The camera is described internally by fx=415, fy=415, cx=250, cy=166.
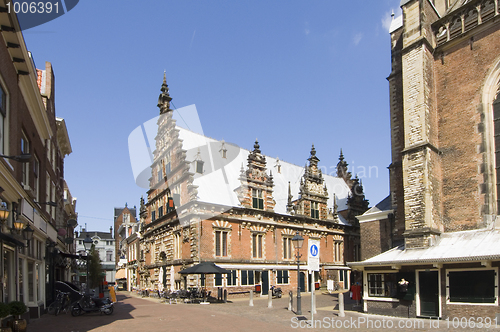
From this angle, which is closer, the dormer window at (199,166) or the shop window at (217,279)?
the shop window at (217,279)

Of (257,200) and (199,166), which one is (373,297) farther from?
(199,166)

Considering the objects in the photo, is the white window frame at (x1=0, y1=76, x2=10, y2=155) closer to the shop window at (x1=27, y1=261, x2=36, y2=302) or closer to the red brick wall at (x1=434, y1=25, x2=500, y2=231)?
the shop window at (x1=27, y1=261, x2=36, y2=302)

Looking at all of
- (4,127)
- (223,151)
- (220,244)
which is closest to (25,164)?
(4,127)

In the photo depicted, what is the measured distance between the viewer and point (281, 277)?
1489 inches

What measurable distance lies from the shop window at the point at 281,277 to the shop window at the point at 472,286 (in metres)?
22.1

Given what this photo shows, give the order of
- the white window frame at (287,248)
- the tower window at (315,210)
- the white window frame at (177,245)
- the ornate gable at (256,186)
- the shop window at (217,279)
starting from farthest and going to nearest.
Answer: the tower window at (315,210) < the white window frame at (287,248) < the ornate gable at (256,186) < the white window frame at (177,245) < the shop window at (217,279)

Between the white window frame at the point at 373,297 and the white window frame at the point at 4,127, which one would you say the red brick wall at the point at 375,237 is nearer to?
the white window frame at the point at 373,297

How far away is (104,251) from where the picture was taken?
99.2m

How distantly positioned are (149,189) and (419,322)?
33.2m

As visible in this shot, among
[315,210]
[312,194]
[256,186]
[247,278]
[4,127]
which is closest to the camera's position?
[4,127]

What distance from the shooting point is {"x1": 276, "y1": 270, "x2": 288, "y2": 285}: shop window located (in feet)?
123

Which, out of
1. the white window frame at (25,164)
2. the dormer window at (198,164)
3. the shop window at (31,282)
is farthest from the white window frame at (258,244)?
the white window frame at (25,164)

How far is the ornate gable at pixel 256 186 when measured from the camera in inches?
1454

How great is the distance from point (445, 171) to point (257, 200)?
19.9 metres
